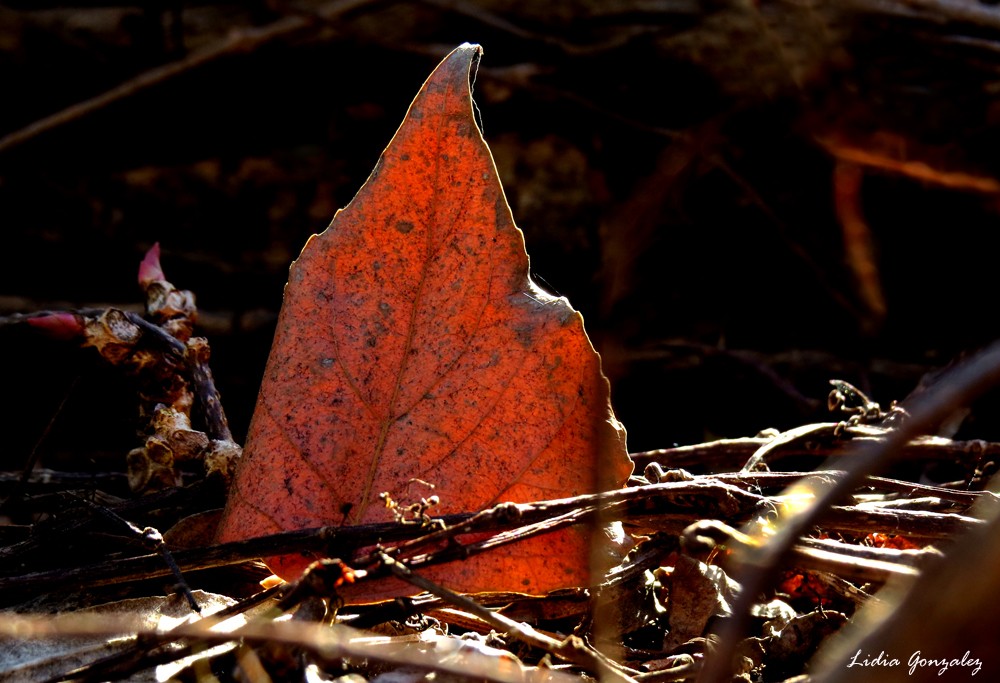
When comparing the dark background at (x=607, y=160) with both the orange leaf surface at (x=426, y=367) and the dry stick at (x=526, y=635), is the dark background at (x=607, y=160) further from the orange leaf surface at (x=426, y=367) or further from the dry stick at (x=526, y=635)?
the dry stick at (x=526, y=635)

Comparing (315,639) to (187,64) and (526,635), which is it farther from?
(187,64)

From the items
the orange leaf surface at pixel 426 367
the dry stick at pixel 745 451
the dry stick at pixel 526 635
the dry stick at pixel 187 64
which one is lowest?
the dry stick at pixel 745 451

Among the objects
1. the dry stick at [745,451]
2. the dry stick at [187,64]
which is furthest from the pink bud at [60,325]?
the dry stick at [187,64]

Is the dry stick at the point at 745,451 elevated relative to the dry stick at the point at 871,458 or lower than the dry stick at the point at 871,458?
lower

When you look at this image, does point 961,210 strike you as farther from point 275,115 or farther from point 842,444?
point 275,115

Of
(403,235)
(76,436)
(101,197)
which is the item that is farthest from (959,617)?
(101,197)
